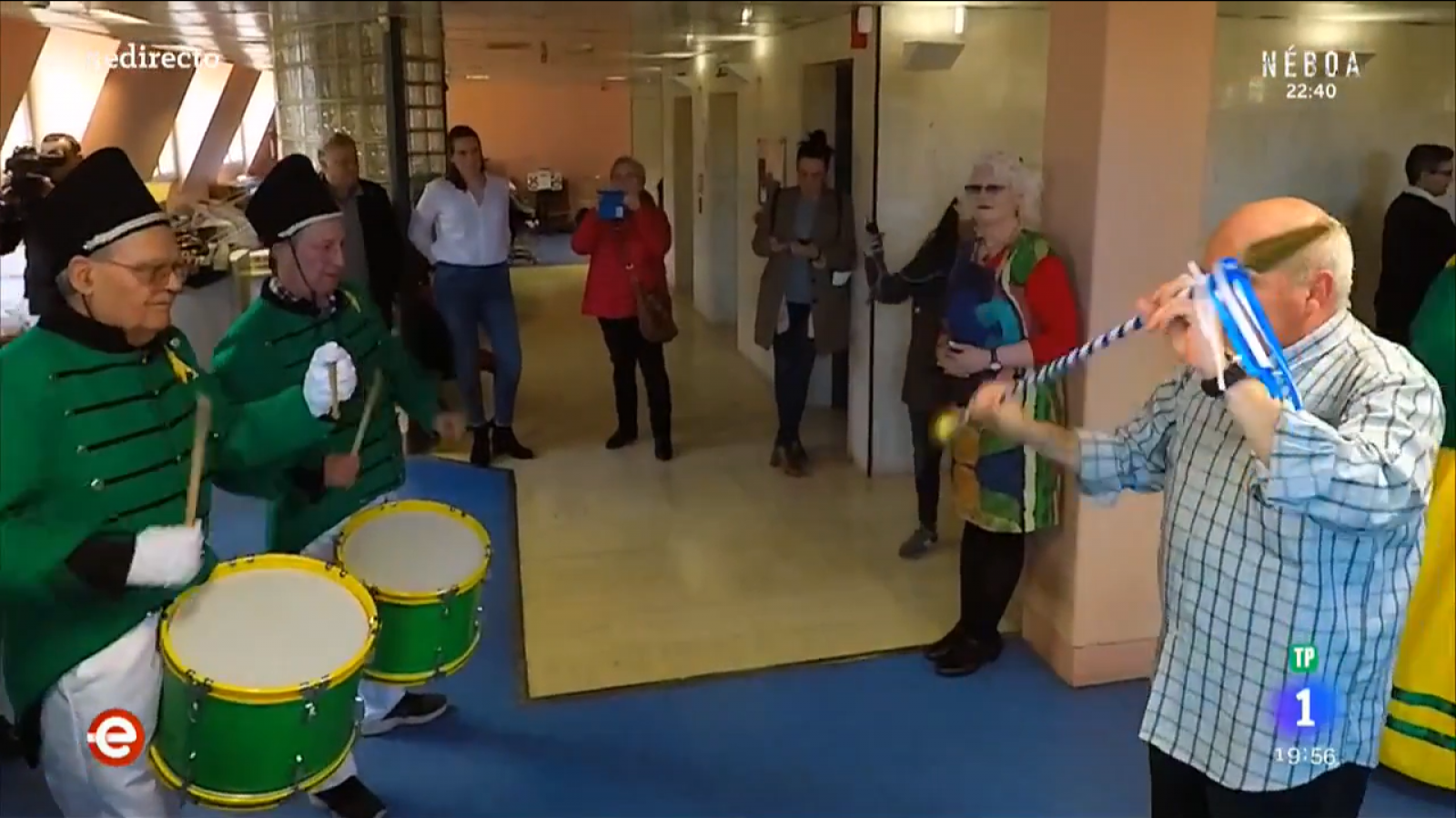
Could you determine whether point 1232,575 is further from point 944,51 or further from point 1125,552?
point 944,51

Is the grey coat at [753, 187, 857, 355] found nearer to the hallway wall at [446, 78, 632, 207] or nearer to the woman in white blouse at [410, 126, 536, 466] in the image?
the hallway wall at [446, 78, 632, 207]

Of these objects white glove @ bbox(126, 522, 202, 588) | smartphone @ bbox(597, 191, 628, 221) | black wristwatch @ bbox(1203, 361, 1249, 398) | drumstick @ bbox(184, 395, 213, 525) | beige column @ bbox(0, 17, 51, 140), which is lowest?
white glove @ bbox(126, 522, 202, 588)

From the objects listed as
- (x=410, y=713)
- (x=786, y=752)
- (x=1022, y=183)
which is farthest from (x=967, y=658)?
(x=410, y=713)

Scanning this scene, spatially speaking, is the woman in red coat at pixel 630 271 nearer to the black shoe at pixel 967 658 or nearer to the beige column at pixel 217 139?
the beige column at pixel 217 139

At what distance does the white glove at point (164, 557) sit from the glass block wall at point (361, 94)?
533 mm

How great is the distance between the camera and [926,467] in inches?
103

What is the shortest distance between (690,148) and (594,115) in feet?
5.35

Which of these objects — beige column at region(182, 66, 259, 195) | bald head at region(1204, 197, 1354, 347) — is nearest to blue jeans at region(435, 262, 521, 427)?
beige column at region(182, 66, 259, 195)

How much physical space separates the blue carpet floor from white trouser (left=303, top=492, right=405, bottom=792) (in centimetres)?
5

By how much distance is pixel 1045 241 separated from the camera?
1.90 metres

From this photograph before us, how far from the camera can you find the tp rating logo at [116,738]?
1245mm

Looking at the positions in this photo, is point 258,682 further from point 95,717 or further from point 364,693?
point 364,693

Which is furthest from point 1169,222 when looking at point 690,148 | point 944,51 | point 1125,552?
point 690,148

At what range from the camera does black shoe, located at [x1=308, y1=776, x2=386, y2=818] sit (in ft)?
5.42
